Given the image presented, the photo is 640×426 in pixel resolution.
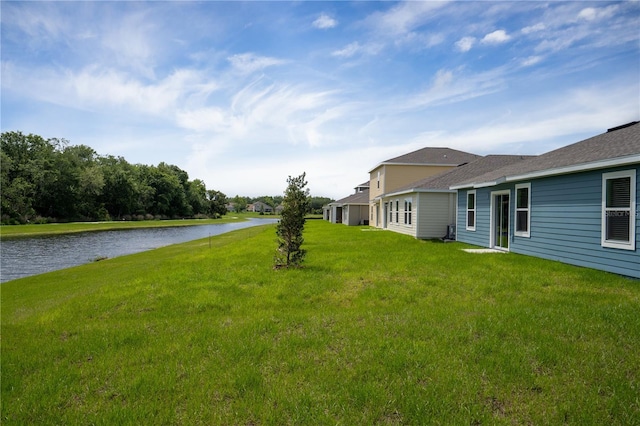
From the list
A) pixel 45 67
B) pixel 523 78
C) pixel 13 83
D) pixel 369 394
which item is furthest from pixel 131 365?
pixel 523 78

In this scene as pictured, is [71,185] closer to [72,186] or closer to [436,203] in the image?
[72,186]

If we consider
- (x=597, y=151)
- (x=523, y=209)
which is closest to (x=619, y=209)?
(x=597, y=151)

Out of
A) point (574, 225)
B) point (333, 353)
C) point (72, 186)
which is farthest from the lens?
point (72, 186)

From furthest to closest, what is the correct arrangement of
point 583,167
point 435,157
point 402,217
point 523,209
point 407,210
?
1. point 435,157
2. point 402,217
3. point 407,210
4. point 523,209
5. point 583,167

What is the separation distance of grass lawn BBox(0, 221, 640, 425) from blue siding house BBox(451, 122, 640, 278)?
113cm

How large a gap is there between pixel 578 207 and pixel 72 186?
64.6 m

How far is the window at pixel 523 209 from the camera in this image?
12.1 m

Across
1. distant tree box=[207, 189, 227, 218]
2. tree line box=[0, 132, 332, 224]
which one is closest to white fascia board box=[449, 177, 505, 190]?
tree line box=[0, 132, 332, 224]

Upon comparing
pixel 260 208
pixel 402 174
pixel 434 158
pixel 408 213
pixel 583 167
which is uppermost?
pixel 434 158

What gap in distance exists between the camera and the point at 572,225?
10047 mm

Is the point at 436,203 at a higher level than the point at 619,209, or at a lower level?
higher

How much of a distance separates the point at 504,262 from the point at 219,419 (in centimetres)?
966

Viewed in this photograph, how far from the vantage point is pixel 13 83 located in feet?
34.2

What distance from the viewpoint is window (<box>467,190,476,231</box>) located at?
52.9 feet
